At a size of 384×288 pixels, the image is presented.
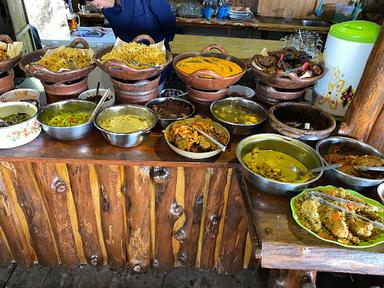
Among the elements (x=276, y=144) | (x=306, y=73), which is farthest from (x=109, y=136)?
(x=306, y=73)

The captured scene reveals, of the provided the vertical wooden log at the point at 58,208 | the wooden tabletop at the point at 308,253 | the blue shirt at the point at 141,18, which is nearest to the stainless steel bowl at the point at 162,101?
the vertical wooden log at the point at 58,208

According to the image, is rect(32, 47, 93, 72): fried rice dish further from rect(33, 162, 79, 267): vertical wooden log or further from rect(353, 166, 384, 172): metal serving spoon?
rect(353, 166, 384, 172): metal serving spoon

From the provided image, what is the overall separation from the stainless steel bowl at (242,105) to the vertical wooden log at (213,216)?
286 millimetres

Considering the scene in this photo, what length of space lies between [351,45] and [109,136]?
1.73m

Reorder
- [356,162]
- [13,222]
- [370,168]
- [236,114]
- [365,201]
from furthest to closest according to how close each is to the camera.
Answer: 1. [13,222]
2. [236,114]
3. [356,162]
4. [370,168]
5. [365,201]

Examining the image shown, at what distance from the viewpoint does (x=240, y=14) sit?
688cm

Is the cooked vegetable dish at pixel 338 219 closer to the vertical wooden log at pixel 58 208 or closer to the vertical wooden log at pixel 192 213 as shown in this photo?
the vertical wooden log at pixel 192 213

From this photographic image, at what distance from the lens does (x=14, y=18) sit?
15.6 feet

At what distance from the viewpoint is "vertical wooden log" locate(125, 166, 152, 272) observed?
7.32ft

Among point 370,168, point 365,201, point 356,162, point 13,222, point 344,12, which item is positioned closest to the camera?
point 365,201

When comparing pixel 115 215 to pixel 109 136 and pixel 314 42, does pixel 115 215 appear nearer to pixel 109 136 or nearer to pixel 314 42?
pixel 109 136

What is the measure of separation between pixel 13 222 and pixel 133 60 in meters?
1.55

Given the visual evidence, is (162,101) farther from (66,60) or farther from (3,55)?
(3,55)

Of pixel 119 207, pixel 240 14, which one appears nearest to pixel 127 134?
pixel 119 207
